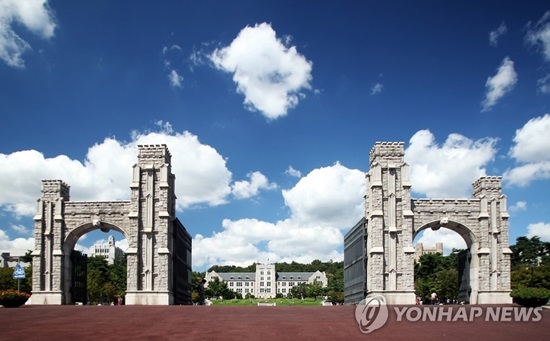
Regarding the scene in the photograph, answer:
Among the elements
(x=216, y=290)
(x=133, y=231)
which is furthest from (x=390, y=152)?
(x=216, y=290)

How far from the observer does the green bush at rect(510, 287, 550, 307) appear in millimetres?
A: 28827

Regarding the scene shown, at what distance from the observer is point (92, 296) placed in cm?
6769

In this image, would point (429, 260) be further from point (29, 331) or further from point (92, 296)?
point (29, 331)

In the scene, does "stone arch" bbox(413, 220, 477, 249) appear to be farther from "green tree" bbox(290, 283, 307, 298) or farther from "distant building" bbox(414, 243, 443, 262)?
"distant building" bbox(414, 243, 443, 262)

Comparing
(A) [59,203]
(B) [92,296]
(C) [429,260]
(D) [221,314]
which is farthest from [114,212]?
(C) [429,260]

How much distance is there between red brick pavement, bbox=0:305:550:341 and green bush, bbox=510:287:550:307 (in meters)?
3.67

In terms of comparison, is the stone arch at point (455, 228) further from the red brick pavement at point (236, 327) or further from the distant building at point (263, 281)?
the distant building at point (263, 281)

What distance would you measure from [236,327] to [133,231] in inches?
714

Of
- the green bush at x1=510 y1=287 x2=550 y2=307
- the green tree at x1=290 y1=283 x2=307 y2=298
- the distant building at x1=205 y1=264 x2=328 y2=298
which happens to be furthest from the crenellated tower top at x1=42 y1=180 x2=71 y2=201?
the distant building at x1=205 y1=264 x2=328 y2=298

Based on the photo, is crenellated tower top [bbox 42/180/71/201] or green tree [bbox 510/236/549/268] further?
green tree [bbox 510/236/549/268]

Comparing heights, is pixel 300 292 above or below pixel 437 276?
below

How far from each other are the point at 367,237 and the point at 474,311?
1160 cm

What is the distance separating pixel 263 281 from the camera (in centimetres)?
17000

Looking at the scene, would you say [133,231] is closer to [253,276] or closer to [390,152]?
[390,152]
